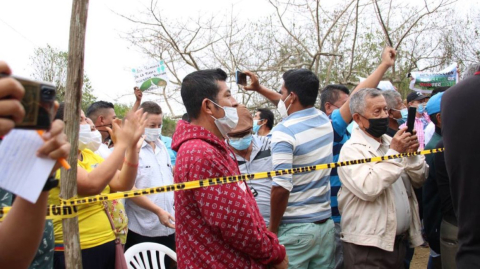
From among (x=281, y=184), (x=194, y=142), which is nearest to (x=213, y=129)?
(x=194, y=142)

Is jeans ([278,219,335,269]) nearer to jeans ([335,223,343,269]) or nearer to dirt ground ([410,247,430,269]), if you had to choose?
jeans ([335,223,343,269])

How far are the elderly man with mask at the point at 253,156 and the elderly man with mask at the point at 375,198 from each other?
84 cm

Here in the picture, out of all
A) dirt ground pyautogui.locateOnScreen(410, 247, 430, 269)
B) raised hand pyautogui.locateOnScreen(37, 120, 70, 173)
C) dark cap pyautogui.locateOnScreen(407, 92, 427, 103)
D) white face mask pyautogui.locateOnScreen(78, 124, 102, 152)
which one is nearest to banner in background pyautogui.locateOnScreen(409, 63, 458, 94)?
dark cap pyautogui.locateOnScreen(407, 92, 427, 103)

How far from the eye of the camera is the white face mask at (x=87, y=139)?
127 inches

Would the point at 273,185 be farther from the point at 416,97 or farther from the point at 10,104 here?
the point at 416,97

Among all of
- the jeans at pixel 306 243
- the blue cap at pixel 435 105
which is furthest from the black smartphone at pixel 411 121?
the jeans at pixel 306 243

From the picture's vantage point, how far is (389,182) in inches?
120

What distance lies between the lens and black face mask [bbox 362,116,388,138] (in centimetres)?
338

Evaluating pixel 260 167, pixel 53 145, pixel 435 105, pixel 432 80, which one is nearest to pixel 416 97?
pixel 432 80

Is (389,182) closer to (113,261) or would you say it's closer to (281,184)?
(281,184)

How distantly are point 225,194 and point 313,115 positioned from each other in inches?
60.9

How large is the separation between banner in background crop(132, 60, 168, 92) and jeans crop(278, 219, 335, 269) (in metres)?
2.02

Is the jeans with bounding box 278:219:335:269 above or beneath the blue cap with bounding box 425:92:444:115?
beneath

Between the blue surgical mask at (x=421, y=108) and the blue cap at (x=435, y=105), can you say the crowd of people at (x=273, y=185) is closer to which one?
the blue cap at (x=435, y=105)
